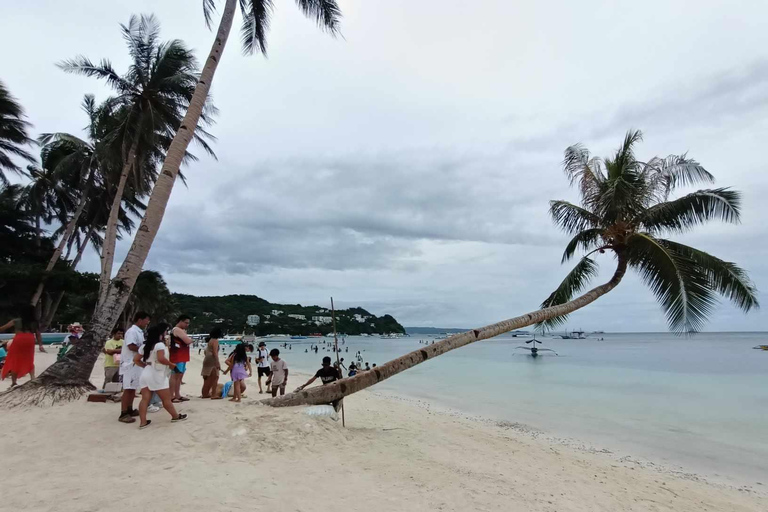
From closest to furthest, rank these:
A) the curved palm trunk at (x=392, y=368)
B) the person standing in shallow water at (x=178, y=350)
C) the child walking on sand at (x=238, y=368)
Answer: the person standing in shallow water at (x=178, y=350) < the curved palm trunk at (x=392, y=368) < the child walking on sand at (x=238, y=368)

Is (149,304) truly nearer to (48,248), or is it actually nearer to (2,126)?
(48,248)

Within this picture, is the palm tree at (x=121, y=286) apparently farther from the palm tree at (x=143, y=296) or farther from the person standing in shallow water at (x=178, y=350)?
the palm tree at (x=143, y=296)

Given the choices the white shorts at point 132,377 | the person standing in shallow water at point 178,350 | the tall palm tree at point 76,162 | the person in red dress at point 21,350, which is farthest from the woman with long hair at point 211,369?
the tall palm tree at point 76,162

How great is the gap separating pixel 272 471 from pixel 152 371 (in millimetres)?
2232

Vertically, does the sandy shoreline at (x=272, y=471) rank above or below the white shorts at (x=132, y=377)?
below

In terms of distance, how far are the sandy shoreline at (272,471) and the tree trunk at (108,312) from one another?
577 mm

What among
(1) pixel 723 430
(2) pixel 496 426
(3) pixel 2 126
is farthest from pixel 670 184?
(3) pixel 2 126

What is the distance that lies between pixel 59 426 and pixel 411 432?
19.2 feet

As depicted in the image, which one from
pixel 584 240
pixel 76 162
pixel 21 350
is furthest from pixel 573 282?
pixel 76 162

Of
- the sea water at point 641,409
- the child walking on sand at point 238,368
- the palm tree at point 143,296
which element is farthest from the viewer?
the palm tree at point 143,296

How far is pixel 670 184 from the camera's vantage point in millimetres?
9789

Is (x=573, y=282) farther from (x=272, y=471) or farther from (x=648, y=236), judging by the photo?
(x=272, y=471)

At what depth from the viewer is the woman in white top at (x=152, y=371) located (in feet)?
17.6

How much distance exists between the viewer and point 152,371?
17.8 feet
